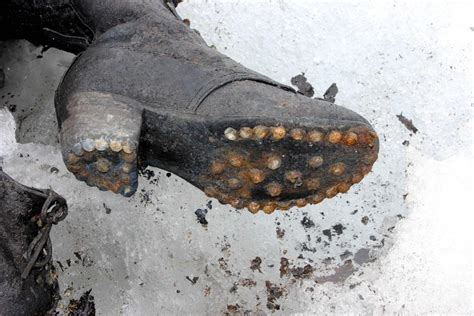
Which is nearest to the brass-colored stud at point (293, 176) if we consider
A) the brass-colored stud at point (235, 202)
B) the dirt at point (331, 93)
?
the brass-colored stud at point (235, 202)

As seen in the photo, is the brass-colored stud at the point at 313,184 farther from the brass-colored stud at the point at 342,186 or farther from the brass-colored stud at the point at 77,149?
the brass-colored stud at the point at 77,149

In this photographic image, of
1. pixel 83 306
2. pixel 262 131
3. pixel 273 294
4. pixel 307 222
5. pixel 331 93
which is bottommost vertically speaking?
pixel 83 306

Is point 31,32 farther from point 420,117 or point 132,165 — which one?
point 420,117

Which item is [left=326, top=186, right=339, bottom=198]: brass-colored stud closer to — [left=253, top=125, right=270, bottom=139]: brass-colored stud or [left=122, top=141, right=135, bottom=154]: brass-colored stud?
[left=253, top=125, right=270, bottom=139]: brass-colored stud

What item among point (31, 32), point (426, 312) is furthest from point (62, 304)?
point (426, 312)

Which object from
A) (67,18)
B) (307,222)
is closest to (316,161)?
(307,222)

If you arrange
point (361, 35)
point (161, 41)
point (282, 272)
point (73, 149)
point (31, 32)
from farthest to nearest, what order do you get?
1. point (361, 35)
2. point (282, 272)
3. point (31, 32)
4. point (161, 41)
5. point (73, 149)

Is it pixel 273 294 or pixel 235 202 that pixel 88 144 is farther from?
pixel 273 294
